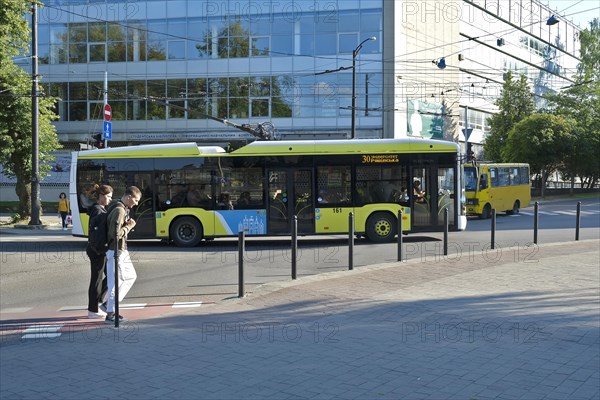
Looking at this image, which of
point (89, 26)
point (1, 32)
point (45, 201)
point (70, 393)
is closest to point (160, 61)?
point (89, 26)

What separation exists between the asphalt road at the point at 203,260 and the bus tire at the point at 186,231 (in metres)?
0.36

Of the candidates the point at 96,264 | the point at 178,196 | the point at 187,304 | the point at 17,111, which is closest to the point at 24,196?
the point at 17,111

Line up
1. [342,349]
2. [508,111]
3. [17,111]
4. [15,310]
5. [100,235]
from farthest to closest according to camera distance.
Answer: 1. [508,111]
2. [17,111]
3. [15,310]
4. [100,235]
5. [342,349]

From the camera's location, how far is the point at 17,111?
87.9 ft

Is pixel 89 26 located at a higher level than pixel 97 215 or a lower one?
higher

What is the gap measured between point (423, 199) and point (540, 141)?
2951cm

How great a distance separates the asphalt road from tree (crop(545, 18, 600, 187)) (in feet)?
79.1

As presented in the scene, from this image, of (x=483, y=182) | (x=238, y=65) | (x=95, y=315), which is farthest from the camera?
(x=238, y=65)

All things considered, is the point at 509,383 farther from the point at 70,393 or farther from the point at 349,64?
the point at 349,64

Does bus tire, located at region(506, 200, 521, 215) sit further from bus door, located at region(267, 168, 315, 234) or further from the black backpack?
the black backpack

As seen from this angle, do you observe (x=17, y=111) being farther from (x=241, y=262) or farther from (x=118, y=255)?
(x=118, y=255)

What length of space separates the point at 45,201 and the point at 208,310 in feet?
127

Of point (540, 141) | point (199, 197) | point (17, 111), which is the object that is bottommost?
point (199, 197)

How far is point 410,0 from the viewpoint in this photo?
4300 cm
